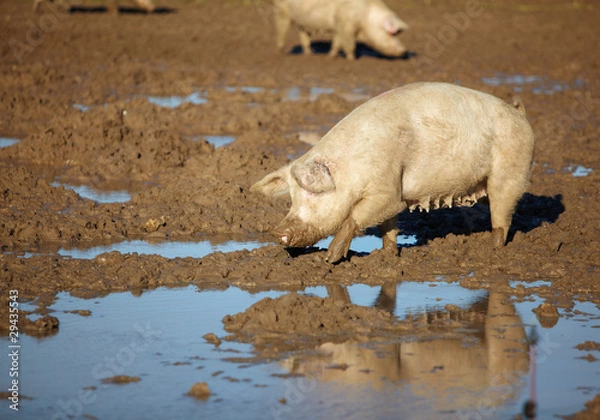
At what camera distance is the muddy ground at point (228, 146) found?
300 inches

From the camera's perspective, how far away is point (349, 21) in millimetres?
20125

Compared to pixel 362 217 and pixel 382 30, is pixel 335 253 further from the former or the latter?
pixel 382 30

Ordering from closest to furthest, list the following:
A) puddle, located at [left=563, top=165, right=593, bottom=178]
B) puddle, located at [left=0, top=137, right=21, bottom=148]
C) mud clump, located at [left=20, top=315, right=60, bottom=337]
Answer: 1. mud clump, located at [left=20, top=315, right=60, bottom=337]
2. puddle, located at [left=563, top=165, right=593, bottom=178]
3. puddle, located at [left=0, top=137, right=21, bottom=148]

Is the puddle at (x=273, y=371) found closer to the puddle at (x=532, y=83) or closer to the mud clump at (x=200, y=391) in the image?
the mud clump at (x=200, y=391)

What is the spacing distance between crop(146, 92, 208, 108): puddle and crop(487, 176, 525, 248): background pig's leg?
26.1ft

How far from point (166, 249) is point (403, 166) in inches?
86.3

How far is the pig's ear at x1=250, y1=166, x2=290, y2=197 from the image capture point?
303 inches

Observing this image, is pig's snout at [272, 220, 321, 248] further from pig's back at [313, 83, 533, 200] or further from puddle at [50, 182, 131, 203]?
puddle at [50, 182, 131, 203]

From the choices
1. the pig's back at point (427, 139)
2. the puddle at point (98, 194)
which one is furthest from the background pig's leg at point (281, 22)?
the pig's back at point (427, 139)

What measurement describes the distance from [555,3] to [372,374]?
27155 mm

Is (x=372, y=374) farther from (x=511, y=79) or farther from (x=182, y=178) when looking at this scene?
(x=511, y=79)

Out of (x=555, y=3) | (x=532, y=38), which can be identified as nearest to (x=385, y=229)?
(x=532, y=38)

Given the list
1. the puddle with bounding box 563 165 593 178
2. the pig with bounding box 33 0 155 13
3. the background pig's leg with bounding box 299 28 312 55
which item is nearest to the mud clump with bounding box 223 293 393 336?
the puddle with bounding box 563 165 593 178

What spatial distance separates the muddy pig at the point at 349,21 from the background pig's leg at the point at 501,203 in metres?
12.3
